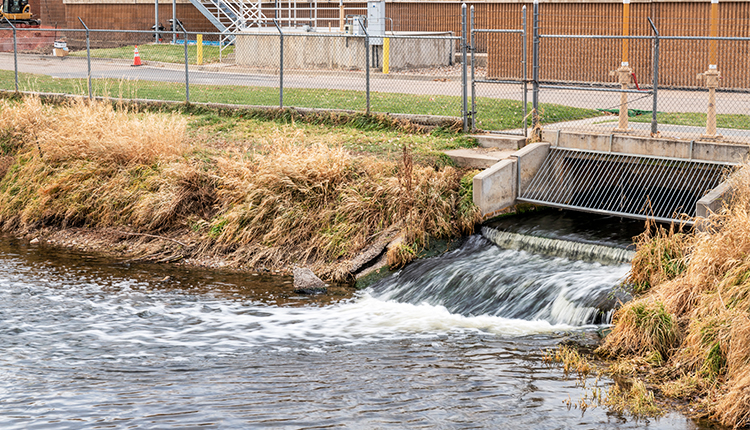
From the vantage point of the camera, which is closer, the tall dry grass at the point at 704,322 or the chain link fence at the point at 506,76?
the tall dry grass at the point at 704,322

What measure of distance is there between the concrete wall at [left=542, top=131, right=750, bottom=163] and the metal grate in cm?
9

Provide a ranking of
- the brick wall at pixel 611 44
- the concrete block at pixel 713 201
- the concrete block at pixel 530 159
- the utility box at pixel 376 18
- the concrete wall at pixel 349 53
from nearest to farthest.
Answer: the concrete block at pixel 713 201, the concrete block at pixel 530 159, the brick wall at pixel 611 44, the concrete wall at pixel 349 53, the utility box at pixel 376 18

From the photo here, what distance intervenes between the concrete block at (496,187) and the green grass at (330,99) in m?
A: 2.65

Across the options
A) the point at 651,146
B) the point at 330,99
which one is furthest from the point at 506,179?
the point at 330,99

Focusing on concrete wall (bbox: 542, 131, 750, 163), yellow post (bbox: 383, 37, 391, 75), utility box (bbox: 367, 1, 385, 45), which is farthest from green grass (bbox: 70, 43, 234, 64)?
concrete wall (bbox: 542, 131, 750, 163)

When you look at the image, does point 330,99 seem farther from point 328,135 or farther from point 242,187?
point 242,187

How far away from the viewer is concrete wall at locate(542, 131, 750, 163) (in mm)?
12070

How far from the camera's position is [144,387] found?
Answer: 802 centimetres

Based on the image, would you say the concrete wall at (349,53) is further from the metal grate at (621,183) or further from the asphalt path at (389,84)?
the metal grate at (621,183)

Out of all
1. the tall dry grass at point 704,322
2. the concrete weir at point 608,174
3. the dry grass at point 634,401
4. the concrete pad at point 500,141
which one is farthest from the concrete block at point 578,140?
the dry grass at point 634,401

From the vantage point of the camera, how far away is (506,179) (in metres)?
13.0

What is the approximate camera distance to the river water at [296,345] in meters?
7.39

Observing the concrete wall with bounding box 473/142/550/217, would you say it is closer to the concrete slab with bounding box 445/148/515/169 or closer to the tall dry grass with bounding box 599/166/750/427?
the concrete slab with bounding box 445/148/515/169

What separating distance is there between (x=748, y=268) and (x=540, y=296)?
97.9 inches
